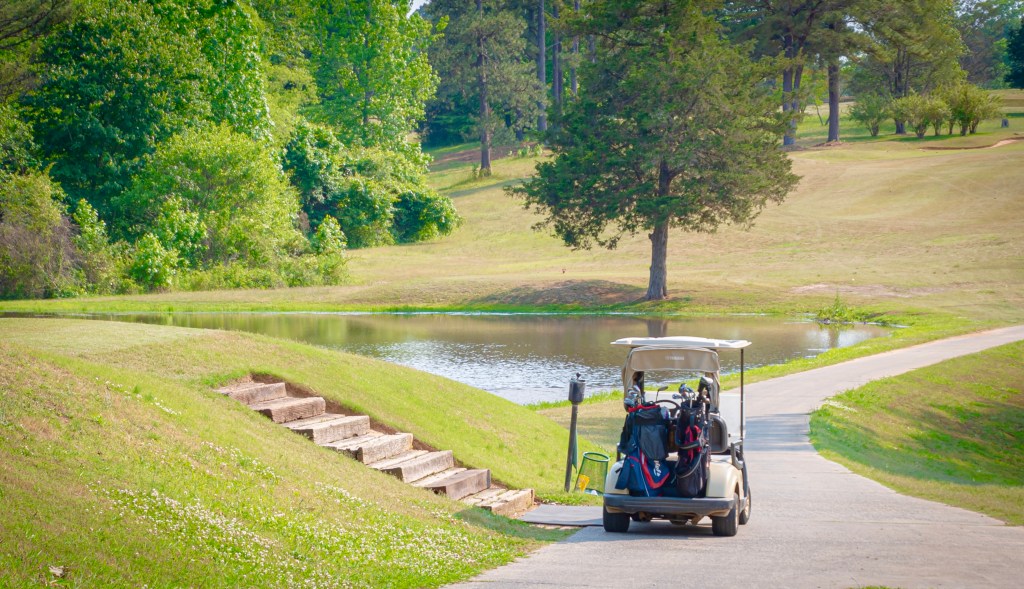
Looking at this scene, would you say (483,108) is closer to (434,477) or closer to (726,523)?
(434,477)

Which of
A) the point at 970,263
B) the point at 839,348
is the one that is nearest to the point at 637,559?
the point at 839,348

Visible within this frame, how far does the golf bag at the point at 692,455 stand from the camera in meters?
11.1

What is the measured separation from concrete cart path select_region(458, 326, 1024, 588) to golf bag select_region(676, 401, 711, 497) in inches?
22.5

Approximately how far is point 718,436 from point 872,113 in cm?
8889

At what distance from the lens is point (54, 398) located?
9453 millimetres

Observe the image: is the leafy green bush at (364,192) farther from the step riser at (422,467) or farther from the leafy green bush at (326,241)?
the step riser at (422,467)

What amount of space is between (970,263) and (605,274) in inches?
754

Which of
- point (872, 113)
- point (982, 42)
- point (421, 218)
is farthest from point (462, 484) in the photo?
point (982, 42)

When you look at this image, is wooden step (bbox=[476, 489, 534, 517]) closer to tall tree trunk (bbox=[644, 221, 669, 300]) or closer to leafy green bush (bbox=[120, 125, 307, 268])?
tall tree trunk (bbox=[644, 221, 669, 300])

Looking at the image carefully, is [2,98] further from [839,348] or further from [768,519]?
[768,519]

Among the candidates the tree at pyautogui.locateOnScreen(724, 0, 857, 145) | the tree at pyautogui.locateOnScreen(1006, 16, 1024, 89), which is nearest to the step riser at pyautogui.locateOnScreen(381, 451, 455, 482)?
the tree at pyautogui.locateOnScreen(724, 0, 857, 145)

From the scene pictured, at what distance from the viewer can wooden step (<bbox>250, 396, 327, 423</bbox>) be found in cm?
1333

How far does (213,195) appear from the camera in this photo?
172ft

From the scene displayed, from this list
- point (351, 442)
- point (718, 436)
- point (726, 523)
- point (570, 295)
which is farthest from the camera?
point (570, 295)
